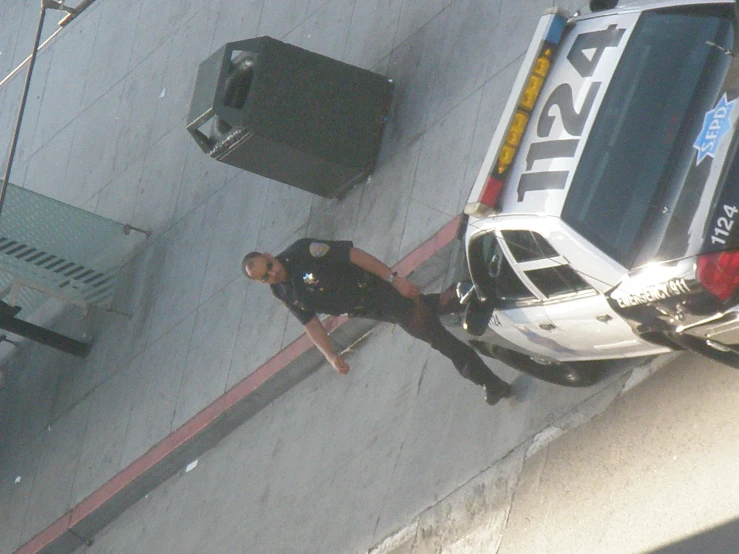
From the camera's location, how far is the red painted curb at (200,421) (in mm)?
11438

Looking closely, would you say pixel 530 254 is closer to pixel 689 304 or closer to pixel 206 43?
pixel 689 304

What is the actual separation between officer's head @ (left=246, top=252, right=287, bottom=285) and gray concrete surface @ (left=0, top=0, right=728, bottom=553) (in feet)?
6.54

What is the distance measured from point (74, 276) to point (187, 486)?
3.98m

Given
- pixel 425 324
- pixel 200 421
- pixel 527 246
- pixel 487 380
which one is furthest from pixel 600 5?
pixel 200 421

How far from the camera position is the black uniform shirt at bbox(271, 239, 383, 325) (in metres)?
9.48

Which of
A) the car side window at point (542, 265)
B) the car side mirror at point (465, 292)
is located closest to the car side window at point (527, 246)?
the car side window at point (542, 265)

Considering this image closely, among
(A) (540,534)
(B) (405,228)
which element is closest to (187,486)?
(B) (405,228)

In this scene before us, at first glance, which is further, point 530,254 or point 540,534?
point 540,534

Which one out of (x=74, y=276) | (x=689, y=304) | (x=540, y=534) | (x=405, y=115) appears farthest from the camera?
(x=74, y=276)

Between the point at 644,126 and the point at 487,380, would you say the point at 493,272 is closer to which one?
the point at 487,380

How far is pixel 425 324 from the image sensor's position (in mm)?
9477

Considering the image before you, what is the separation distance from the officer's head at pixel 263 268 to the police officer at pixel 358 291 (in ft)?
0.04

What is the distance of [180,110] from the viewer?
16.6 m

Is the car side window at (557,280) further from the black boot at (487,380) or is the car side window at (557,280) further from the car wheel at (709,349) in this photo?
the black boot at (487,380)
